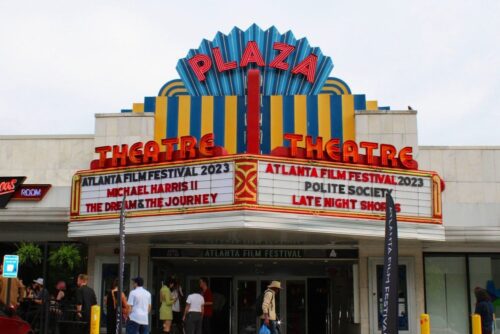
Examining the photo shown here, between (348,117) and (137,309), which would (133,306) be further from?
(348,117)

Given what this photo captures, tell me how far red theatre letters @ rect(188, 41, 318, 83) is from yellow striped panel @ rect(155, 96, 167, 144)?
2.29 m

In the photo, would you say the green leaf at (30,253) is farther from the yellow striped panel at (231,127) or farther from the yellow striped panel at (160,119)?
the yellow striped panel at (231,127)

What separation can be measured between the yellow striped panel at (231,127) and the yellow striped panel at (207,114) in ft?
1.42

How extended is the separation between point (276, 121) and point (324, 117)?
1.38 metres

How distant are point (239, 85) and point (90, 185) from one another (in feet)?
22.0

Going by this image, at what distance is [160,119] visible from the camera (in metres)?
20.6

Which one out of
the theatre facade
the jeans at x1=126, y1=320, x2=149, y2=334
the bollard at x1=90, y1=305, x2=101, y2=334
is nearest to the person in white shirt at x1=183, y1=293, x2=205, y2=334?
the theatre facade

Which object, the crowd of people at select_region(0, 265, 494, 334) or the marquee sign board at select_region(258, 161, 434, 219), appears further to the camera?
the marquee sign board at select_region(258, 161, 434, 219)

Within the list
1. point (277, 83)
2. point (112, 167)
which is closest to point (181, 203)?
point (112, 167)

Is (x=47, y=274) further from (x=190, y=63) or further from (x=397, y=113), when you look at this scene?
(x=397, y=113)

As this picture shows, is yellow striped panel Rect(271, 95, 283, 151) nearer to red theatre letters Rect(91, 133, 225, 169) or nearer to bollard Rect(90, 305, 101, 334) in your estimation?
red theatre letters Rect(91, 133, 225, 169)

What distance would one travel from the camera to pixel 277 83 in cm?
2269

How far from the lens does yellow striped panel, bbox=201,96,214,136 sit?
805 inches

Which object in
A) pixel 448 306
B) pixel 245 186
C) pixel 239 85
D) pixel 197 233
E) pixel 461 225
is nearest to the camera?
pixel 245 186
